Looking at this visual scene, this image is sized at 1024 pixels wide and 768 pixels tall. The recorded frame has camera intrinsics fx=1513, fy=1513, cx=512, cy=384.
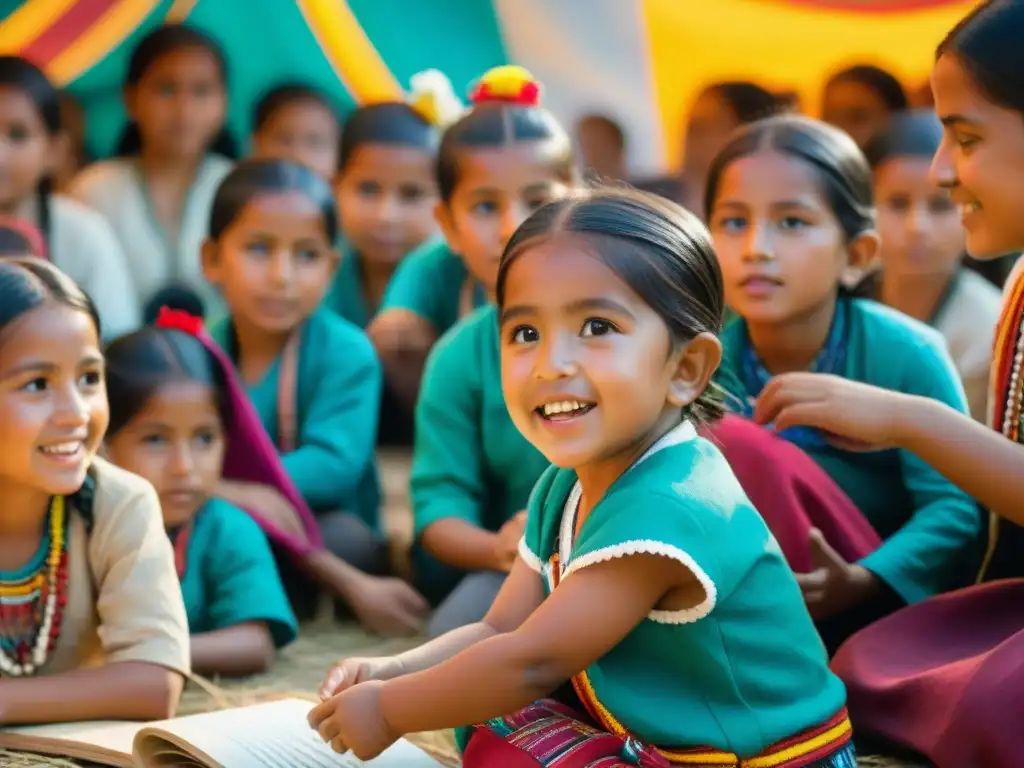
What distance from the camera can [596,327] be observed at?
5.05 ft

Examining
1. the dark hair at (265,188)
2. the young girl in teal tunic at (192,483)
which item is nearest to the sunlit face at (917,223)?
the dark hair at (265,188)

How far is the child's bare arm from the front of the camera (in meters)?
1.47

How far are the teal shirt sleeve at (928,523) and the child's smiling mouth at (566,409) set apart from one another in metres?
0.71

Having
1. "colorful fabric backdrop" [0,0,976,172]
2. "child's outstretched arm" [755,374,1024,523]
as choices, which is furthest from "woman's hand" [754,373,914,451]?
"colorful fabric backdrop" [0,0,976,172]

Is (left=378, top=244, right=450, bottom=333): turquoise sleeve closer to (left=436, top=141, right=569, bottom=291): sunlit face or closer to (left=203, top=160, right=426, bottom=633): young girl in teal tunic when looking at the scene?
(left=203, top=160, right=426, bottom=633): young girl in teal tunic

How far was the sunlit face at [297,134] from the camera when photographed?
4203 millimetres

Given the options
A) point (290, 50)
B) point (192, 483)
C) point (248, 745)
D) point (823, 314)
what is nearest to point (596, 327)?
point (248, 745)

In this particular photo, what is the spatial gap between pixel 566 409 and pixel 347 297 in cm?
234

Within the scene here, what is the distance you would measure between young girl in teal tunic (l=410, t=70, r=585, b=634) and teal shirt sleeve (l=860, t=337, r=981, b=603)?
1.82ft

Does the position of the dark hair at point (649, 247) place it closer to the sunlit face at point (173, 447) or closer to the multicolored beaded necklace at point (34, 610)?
the multicolored beaded necklace at point (34, 610)

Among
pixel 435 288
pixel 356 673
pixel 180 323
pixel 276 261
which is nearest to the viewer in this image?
pixel 356 673

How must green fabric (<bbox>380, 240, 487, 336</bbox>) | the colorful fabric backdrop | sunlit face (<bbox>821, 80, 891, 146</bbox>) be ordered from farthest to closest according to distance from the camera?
the colorful fabric backdrop → sunlit face (<bbox>821, 80, 891, 146</bbox>) → green fabric (<bbox>380, 240, 487, 336</bbox>)

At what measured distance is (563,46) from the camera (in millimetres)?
4723

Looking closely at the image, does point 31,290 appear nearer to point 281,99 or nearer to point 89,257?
point 89,257
